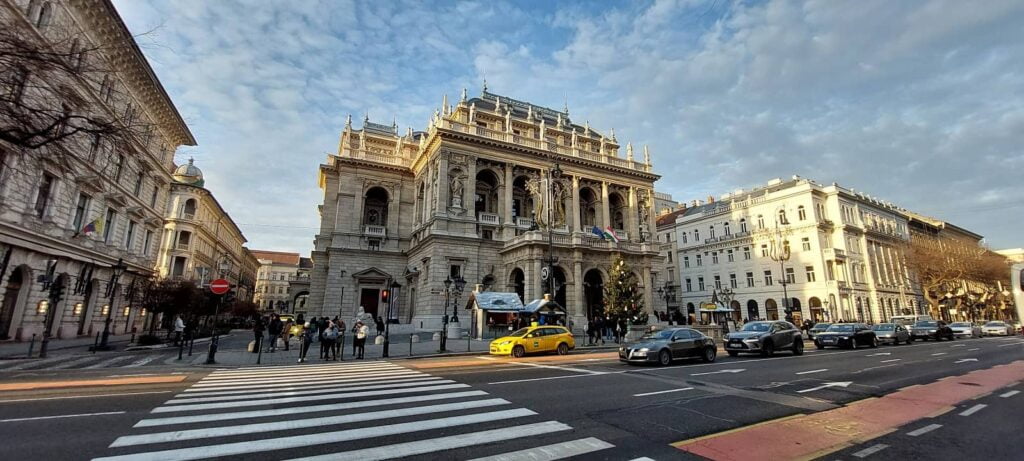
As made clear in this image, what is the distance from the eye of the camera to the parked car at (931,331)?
31016mm

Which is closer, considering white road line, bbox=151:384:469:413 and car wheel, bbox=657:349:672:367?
white road line, bbox=151:384:469:413

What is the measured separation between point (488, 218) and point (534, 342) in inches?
834

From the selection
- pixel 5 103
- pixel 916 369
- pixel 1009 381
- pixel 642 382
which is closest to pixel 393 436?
pixel 642 382

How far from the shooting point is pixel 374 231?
4222cm

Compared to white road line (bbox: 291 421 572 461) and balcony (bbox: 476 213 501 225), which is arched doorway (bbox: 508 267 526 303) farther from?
white road line (bbox: 291 421 572 461)

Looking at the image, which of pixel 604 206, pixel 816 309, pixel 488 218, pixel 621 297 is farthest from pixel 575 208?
pixel 816 309

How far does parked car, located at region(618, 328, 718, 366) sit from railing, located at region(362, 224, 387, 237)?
31.7 meters

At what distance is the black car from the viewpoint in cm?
2264

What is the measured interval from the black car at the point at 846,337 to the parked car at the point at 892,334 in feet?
11.7

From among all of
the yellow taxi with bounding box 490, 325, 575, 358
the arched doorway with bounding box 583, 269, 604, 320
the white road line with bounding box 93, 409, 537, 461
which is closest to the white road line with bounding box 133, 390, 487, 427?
the white road line with bounding box 93, 409, 537, 461

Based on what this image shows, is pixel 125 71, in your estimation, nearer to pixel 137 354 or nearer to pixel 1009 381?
pixel 137 354

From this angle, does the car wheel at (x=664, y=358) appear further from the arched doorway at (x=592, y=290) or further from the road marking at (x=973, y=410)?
the arched doorway at (x=592, y=290)

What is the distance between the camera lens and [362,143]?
4366 cm

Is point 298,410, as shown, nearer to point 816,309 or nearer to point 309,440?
point 309,440
